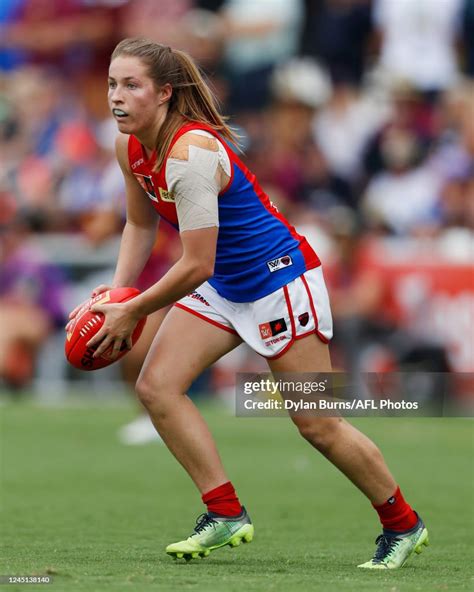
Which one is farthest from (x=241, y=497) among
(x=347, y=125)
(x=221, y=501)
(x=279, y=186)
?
(x=347, y=125)

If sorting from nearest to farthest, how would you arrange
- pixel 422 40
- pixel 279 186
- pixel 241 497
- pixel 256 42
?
pixel 241 497
pixel 279 186
pixel 422 40
pixel 256 42

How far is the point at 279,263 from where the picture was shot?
611cm

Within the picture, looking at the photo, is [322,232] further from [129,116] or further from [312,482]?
[129,116]

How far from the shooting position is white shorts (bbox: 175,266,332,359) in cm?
602

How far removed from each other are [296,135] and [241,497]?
9.03 m

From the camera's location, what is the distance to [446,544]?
692cm

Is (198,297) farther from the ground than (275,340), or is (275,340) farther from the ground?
(198,297)

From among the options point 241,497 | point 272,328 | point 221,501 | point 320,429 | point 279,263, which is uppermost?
point 279,263

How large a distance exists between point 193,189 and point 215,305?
0.70 m

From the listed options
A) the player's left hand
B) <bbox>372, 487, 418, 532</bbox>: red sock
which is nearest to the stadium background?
<bbox>372, 487, 418, 532</bbox>: red sock

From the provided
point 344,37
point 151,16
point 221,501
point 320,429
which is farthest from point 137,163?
point 151,16

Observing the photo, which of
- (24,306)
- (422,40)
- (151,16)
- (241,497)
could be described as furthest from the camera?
(151,16)

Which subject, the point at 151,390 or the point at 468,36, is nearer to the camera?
the point at 151,390

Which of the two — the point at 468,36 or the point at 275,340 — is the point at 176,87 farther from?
the point at 468,36
